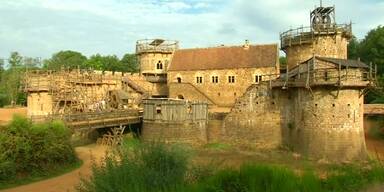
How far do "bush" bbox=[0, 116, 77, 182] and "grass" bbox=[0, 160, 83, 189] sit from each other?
0.75 ft

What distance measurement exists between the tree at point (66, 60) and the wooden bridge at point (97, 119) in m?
50.7

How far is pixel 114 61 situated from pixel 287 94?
63.2 meters

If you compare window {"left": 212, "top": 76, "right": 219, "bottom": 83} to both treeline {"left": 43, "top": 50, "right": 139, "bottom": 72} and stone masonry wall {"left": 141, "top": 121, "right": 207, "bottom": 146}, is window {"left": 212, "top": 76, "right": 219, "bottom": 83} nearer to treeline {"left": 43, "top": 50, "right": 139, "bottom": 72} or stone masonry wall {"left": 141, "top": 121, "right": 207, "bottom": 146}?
stone masonry wall {"left": 141, "top": 121, "right": 207, "bottom": 146}

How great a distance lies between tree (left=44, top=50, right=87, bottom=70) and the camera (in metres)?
85.8

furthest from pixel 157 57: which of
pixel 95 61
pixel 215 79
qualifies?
pixel 95 61

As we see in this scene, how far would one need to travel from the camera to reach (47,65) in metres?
86.8

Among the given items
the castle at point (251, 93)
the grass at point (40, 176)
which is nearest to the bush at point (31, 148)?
the grass at point (40, 176)

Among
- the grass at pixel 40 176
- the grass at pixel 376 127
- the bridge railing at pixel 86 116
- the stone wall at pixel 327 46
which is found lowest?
the grass at pixel 40 176

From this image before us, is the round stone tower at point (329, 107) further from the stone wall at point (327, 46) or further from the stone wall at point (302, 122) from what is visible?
the stone wall at point (327, 46)

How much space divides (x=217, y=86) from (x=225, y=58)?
9.76ft

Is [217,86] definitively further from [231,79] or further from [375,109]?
[375,109]

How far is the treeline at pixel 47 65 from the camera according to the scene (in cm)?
7256

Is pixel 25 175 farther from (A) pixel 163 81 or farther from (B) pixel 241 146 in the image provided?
(A) pixel 163 81

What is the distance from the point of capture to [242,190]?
1091 centimetres
